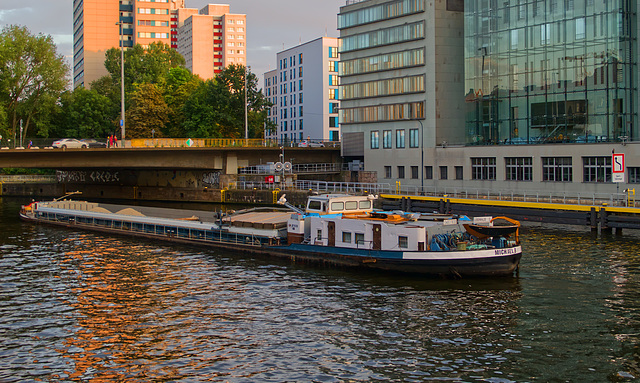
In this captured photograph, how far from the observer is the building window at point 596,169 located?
70.4 m

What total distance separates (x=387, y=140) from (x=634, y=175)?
37.7 meters

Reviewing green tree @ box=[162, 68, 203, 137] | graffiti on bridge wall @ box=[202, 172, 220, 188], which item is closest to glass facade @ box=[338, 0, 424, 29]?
graffiti on bridge wall @ box=[202, 172, 220, 188]

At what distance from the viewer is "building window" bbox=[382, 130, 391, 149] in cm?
9731

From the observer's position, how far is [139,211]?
212ft

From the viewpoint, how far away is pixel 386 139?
321 ft

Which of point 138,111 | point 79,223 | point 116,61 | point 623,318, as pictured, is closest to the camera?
point 623,318

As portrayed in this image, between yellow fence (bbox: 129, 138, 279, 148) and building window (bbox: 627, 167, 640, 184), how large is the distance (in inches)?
1980

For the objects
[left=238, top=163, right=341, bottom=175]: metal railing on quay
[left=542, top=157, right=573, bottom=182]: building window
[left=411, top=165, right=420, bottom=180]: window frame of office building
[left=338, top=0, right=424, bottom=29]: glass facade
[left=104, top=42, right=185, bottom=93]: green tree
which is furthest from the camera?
[left=104, top=42, right=185, bottom=93]: green tree

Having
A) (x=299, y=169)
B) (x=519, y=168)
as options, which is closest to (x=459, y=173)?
(x=519, y=168)

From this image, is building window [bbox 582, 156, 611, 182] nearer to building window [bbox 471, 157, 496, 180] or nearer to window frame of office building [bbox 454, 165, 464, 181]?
building window [bbox 471, 157, 496, 180]

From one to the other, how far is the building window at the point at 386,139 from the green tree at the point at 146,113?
1683 inches

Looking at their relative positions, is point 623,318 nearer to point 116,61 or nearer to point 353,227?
point 353,227

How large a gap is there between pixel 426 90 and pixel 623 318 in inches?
2611

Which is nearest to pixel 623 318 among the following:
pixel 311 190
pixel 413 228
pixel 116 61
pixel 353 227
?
pixel 413 228
